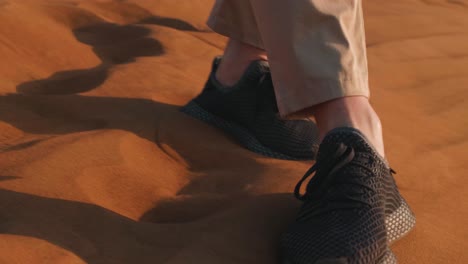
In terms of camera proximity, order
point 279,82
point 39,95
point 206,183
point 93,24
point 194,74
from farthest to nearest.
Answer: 1. point 93,24
2. point 194,74
3. point 39,95
4. point 206,183
5. point 279,82

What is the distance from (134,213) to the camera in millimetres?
1435

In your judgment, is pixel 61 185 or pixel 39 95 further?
pixel 39 95

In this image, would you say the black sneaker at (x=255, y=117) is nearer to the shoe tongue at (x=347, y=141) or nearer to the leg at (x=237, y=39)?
the leg at (x=237, y=39)

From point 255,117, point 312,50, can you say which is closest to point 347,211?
point 312,50

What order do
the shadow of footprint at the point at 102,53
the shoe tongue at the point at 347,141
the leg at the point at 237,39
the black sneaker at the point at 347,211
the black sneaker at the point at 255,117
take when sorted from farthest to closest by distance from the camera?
the shadow of footprint at the point at 102,53, the leg at the point at 237,39, the black sneaker at the point at 255,117, the shoe tongue at the point at 347,141, the black sneaker at the point at 347,211

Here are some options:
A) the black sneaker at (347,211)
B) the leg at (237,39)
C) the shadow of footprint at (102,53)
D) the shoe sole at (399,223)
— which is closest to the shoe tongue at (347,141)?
the black sneaker at (347,211)

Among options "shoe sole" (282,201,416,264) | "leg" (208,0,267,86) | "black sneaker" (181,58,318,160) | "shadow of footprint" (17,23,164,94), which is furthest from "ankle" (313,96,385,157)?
"shadow of footprint" (17,23,164,94)

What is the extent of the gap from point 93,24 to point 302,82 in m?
1.76

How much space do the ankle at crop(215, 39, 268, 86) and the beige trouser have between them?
421 millimetres

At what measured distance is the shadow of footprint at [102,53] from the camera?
7.21ft

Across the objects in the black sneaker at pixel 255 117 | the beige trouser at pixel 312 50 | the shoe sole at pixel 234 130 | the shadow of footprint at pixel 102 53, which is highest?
the beige trouser at pixel 312 50

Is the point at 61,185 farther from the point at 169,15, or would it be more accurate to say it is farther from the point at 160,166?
the point at 169,15

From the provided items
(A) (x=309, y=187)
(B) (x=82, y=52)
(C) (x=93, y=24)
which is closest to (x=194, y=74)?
(B) (x=82, y=52)

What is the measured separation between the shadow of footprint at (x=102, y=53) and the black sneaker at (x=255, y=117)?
18.3 inches
